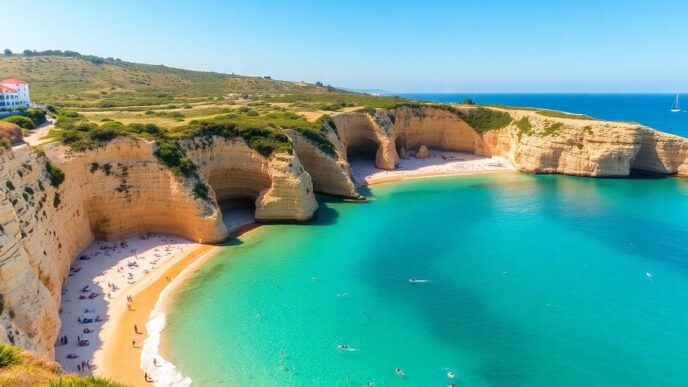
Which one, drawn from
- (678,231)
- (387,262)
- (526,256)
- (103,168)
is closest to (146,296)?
(103,168)

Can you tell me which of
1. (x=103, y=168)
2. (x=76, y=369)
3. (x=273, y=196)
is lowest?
(x=76, y=369)

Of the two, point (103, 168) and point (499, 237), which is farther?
point (499, 237)

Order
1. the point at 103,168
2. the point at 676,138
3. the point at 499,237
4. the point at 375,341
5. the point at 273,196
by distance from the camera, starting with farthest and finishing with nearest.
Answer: the point at 676,138 → the point at 273,196 → the point at 499,237 → the point at 103,168 → the point at 375,341

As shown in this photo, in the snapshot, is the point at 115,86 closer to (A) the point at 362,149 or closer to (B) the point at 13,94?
(B) the point at 13,94

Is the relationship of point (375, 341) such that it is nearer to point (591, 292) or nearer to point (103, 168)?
point (591, 292)

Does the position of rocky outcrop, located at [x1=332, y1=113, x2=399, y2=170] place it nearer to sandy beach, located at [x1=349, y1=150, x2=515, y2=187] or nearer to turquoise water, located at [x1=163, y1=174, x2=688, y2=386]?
sandy beach, located at [x1=349, y1=150, x2=515, y2=187]

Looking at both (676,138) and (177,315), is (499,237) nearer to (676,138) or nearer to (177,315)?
(177,315)

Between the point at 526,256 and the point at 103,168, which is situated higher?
the point at 103,168

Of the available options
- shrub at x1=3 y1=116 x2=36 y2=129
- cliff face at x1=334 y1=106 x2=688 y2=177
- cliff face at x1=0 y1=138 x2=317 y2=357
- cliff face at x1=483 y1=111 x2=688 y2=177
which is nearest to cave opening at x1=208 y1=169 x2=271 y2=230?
cliff face at x1=0 y1=138 x2=317 y2=357

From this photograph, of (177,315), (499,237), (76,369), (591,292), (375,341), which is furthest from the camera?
(499,237)
